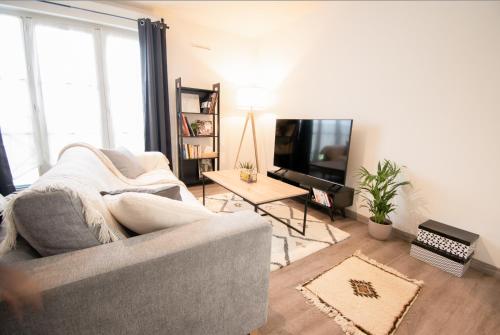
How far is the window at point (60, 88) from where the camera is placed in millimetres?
2584

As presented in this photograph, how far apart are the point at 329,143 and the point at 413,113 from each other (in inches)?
32.0

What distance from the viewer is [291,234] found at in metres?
2.22

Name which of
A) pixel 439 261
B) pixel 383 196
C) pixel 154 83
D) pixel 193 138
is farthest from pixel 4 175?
pixel 439 261

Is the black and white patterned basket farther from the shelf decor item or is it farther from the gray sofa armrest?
the gray sofa armrest

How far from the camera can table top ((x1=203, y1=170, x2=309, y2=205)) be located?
195 centimetres

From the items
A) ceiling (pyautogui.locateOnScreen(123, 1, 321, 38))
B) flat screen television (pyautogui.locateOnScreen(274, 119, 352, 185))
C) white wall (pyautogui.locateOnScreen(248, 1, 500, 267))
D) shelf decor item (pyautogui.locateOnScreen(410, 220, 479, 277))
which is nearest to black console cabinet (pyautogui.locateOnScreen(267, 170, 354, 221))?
flat screen television (pyautogui.locateOnScreen(274, 119, 352, 185))

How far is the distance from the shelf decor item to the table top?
1013mm

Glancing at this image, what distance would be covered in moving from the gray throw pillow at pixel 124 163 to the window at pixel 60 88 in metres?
0.91

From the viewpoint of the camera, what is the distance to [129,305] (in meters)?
0.74

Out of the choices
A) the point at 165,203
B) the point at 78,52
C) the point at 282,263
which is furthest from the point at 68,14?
the point at 282,263

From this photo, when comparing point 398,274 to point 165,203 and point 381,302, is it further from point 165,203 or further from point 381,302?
point 165,203

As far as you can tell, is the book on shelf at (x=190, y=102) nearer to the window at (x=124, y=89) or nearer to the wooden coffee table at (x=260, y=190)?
the window at (x=124, y=89)

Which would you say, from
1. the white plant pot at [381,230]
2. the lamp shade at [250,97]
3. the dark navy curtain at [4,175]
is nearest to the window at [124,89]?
the dark navy curtain at [4,175]

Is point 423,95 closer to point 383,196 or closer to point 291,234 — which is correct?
point 383,196
